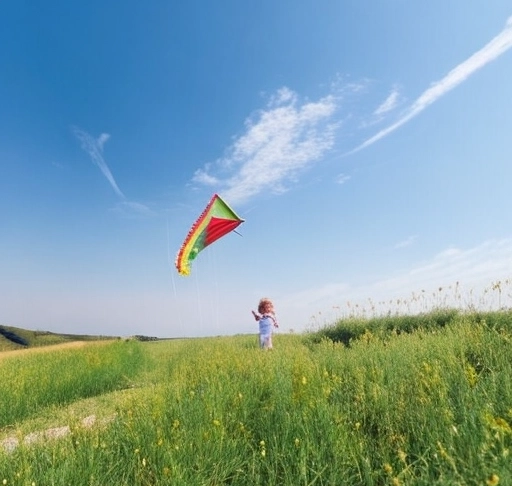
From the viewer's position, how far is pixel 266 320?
1208 centimetres

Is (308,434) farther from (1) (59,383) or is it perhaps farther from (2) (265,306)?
(1) (59,383)

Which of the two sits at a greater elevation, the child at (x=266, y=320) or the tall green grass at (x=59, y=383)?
the child at (x=266, y=320)

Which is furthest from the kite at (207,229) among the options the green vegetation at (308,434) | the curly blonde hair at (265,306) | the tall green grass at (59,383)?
the green vegetation at (308,434)

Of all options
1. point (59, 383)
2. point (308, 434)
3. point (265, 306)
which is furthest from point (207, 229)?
point (308, 434)

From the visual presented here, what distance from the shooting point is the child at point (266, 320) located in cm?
1202

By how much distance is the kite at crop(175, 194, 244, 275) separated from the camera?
12211mm

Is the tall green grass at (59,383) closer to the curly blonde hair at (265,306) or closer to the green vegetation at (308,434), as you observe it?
the curly blonde hair at (265,306)

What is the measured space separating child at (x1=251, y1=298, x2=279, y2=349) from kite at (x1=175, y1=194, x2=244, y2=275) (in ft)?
7.55

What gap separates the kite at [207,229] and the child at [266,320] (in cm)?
230

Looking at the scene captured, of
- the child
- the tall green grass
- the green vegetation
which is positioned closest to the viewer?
the green vegetation

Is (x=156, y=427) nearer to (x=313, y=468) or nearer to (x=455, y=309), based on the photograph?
(x=313, y=468)

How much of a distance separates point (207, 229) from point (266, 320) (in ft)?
10.2

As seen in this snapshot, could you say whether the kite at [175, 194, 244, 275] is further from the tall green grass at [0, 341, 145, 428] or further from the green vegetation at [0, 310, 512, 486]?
the green vegetation at [0, 310, 512, 486]

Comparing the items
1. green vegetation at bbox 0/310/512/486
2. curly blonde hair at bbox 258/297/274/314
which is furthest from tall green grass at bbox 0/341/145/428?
green vegetation at bbox 0/310/512/486
